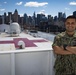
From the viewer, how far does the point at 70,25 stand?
1915mm

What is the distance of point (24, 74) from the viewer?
2531 mm

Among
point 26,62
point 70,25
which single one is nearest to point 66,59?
point 70,25

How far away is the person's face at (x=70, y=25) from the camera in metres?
1.91

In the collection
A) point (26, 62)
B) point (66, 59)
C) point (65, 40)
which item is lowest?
point (26, 62)

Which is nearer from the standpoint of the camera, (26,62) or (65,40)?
(65,40)

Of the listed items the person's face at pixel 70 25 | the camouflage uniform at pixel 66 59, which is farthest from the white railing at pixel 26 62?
the person's face at pixel 70 25

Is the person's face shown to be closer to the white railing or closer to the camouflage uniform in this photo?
the camouflage uniform

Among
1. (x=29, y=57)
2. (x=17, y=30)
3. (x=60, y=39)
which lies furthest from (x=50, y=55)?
(x=17, y=30)

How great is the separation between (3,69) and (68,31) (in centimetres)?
118

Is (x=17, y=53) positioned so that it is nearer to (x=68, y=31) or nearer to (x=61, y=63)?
(x=61, y=63)

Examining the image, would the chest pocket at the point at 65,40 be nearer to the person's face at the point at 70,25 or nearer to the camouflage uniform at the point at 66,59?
the camouflage uniform at the point at 66,59

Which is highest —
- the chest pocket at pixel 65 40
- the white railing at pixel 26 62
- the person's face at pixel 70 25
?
the person's face at pixel 70 25

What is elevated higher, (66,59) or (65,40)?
(65,40)

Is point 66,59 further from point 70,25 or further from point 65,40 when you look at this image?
point 70,25
